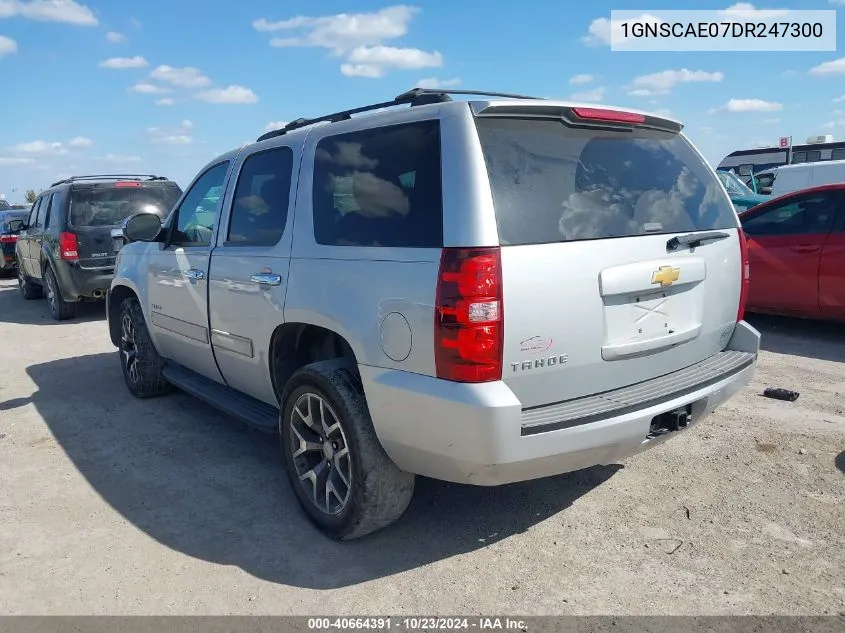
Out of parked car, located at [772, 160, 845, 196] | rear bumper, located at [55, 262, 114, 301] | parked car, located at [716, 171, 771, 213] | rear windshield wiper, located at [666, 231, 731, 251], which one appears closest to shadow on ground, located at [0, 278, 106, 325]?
rear bumper, located at [55, 262, 114, 301]

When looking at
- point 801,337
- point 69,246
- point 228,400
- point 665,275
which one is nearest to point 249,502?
point 228,400

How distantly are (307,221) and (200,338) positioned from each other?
5.08ft

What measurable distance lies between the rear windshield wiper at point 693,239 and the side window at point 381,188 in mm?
1123

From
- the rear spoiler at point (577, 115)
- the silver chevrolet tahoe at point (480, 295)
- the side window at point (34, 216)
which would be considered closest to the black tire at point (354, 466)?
the silver chevrolet tahoe at point (480, 295)

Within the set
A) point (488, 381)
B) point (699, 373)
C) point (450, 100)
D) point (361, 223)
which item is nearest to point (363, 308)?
point (361, 223)

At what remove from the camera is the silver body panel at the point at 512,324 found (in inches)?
105

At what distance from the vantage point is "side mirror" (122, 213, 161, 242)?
16.4 feet

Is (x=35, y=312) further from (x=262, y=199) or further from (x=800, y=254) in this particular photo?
(x=800, y=254)

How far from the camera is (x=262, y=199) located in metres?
4.09

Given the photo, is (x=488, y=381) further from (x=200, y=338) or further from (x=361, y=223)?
(x=200, y=338)

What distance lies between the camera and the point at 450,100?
3012 millimetres

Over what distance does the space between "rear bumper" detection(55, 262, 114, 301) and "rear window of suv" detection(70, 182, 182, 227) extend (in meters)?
0.63

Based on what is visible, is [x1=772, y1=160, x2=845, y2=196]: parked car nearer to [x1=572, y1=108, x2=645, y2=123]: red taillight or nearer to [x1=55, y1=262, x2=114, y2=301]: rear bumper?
[x1=55, y1=262, x2=114, y2=301]: rear bumper

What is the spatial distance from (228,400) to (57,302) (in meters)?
7.15
